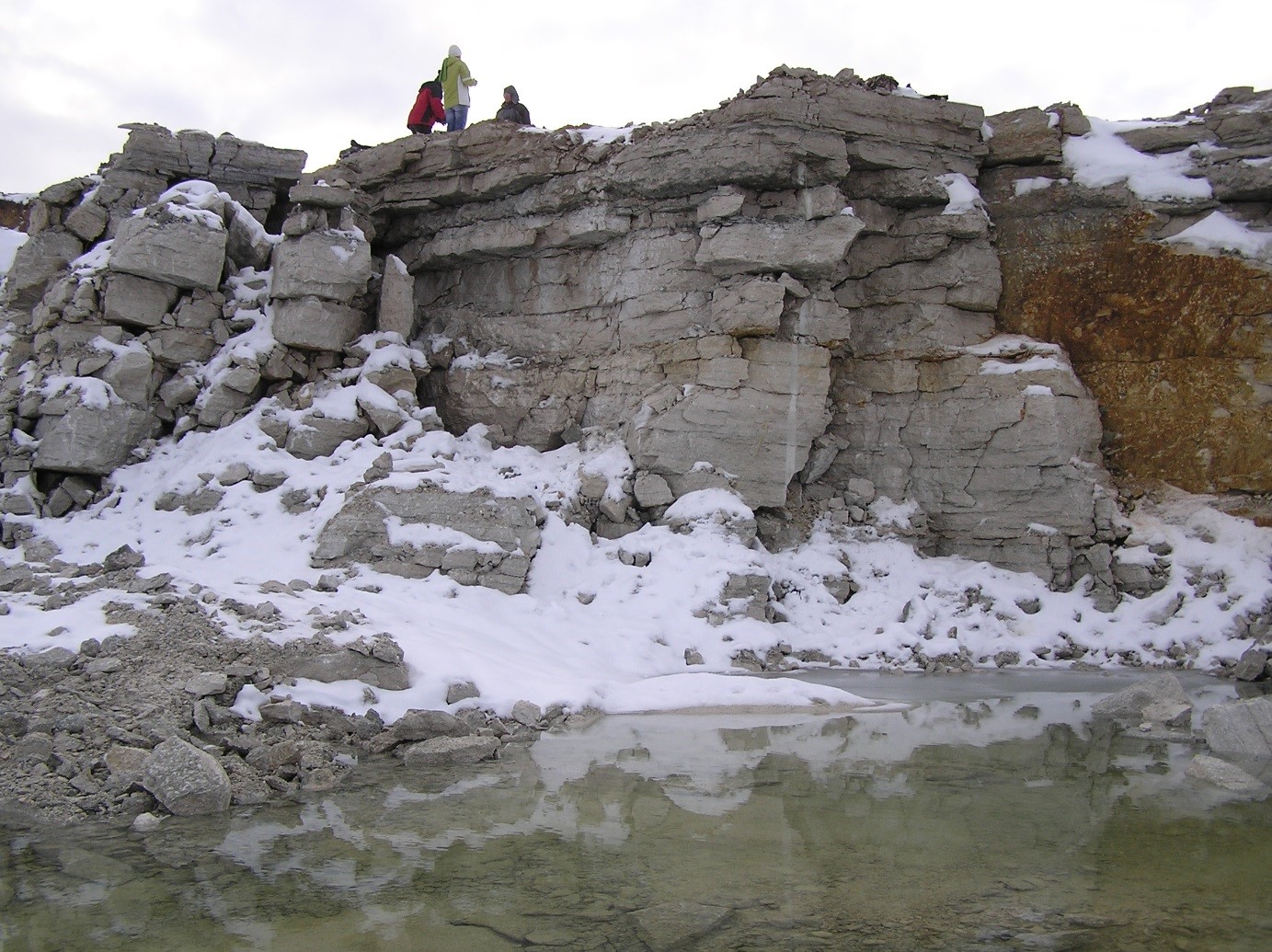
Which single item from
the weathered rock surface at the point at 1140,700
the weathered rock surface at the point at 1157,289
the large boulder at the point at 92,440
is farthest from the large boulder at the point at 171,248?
the weathered rock surface at the point at 1140,700

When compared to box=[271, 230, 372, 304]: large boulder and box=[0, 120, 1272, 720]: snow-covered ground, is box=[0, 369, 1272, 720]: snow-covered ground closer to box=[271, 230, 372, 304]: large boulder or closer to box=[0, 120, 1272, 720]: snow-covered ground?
box=[0, 120, 1272, 720]: snow-covered ground

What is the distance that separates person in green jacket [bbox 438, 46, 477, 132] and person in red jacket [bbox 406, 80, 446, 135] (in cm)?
15

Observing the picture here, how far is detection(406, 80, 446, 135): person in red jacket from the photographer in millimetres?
16266

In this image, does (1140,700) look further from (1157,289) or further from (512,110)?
(512,110)

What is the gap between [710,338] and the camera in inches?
540

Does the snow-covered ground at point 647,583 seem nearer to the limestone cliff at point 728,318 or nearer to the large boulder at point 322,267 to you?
the limestone cliff at point 728,318

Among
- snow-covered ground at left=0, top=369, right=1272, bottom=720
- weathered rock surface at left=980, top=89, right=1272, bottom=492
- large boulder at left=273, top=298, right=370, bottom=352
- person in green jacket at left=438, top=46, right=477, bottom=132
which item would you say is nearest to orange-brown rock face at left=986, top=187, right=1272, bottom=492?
weathered rock surface at left=980, top=89, right=1272, bottom=492

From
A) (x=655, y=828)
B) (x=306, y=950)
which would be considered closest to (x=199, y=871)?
(x=306, y=950)

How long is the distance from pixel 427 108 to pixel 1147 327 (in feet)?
39.5

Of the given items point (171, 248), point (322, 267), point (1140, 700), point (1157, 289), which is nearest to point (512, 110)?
point (322, 267)

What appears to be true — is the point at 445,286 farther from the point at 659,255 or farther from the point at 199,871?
the point at 199,871

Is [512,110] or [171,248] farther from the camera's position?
[512,110]

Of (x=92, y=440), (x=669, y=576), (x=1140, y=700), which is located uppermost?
(x=92, y=440)

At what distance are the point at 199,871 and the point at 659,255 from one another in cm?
1121
